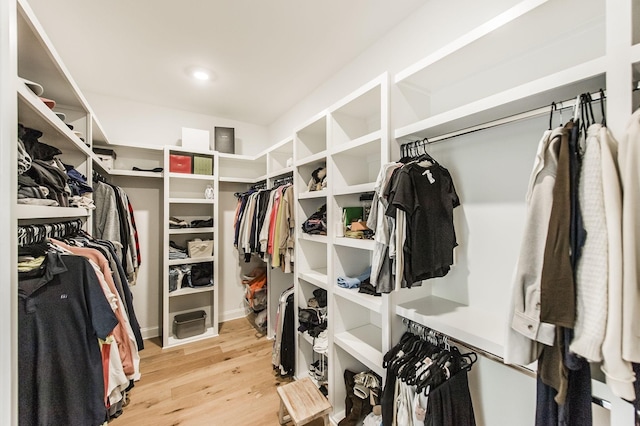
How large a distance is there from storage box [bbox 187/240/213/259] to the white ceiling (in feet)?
5.61

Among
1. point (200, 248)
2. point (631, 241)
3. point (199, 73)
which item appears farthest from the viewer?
point (200, 248)

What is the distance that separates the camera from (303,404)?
166 centimetres

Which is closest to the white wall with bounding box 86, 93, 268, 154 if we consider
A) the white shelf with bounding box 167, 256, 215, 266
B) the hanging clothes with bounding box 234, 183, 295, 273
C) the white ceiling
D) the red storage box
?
the white ceiling

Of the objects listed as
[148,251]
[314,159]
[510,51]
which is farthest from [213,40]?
[148,251]

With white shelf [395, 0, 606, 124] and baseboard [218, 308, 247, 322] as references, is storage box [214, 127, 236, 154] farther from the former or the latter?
white shelf [395, 0, 606, 124]

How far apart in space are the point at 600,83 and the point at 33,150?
241cm

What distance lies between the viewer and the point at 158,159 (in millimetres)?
3127

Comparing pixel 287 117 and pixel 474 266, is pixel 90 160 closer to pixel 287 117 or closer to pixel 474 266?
pixel 287 117

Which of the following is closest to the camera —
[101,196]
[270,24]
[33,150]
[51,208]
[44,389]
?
[44,389]

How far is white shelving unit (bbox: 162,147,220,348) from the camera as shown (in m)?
2.86

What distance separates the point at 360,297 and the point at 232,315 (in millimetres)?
2679

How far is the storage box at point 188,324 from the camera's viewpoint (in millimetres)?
2973

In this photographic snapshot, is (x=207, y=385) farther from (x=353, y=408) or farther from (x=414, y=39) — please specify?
(x=414, y=39)

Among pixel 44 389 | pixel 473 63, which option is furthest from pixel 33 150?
pixel 473 63
